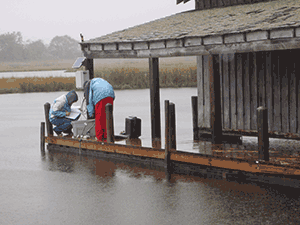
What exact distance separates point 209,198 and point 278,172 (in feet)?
4.41

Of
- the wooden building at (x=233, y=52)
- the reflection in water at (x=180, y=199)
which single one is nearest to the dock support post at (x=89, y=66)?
the wooden building at (x=233, y=52)

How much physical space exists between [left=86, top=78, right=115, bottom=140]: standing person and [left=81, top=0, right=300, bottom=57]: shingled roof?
87cm

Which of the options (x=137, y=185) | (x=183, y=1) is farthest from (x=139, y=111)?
(x=137, y=185)

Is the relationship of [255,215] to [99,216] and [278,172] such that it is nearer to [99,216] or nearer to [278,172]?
[278,172]

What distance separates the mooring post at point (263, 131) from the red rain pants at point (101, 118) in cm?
453

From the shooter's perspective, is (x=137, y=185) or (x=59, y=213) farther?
(x=137, y=185)

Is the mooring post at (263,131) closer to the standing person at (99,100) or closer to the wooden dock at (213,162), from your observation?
the wooden dock at (213,162)

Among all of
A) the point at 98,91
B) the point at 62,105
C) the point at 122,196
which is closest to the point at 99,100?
the point at 98,91

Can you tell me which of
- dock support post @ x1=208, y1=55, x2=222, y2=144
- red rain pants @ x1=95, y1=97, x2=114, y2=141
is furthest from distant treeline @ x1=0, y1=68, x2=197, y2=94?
dock support post @ x1=208, y1=55, x2=222, y2=144

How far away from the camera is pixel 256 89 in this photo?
1176cm

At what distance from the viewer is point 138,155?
10.9 m

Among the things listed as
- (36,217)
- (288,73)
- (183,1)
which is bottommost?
(36,217)

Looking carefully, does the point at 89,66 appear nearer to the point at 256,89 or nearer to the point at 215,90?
the point at 215,90

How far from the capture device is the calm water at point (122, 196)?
22.9 ft
